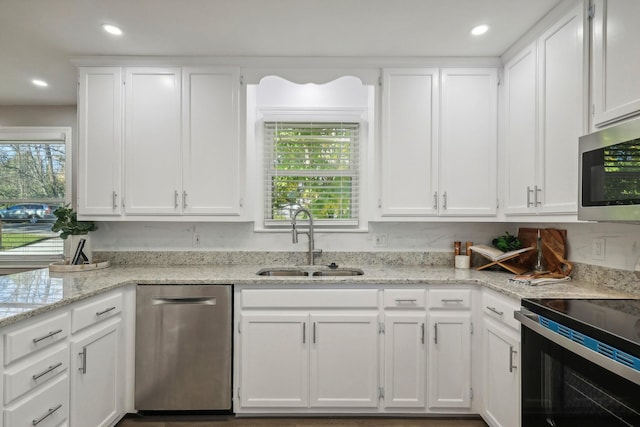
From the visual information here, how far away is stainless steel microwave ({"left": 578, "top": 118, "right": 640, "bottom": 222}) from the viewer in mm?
1263

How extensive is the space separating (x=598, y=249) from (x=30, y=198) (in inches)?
187

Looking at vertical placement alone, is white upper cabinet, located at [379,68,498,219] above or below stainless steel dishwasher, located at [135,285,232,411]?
above

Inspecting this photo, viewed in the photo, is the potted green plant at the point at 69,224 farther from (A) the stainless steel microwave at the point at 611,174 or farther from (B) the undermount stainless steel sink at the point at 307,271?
(A) the stainless steel microwave at the point at 611,174

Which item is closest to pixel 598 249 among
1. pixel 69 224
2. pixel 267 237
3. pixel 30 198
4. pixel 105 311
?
pixel 267 237

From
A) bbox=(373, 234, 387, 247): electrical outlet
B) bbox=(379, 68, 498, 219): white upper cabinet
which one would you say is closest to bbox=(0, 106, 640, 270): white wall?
bbox=(373, 234, 387, 247): electrical outlet

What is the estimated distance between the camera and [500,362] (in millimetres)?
1924

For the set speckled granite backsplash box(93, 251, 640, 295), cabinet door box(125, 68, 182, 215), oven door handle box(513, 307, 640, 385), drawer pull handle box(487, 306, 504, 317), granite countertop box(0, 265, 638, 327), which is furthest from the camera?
speckled granite backsplash box(93, 251, 640, 295)

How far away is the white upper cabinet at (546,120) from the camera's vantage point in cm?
176

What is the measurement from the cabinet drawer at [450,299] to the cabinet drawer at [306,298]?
37 cm

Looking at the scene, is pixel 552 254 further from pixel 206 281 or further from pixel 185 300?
pixel 185 300

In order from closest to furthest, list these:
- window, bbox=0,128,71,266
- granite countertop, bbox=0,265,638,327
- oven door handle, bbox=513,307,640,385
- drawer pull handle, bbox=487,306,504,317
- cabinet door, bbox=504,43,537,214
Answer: oven door handle, bbox=513,307,640,385
granite countertop, bbox=0,265,638,327
drawer pull handle, bbox=487,306,504,317
cabinet door, bbox=504,43,537,214
window, bbox=0,128,71,266

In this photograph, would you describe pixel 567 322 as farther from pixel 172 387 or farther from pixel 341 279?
pixel 172 387

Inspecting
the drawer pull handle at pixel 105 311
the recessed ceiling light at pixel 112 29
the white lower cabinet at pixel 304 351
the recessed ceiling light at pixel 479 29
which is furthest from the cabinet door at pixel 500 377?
the recessed ceiling light at pixel 112 29

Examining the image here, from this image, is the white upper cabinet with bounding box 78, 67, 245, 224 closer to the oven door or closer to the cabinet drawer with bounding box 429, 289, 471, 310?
the cabinet drawer with bounding box 429, 289, 471, 310
